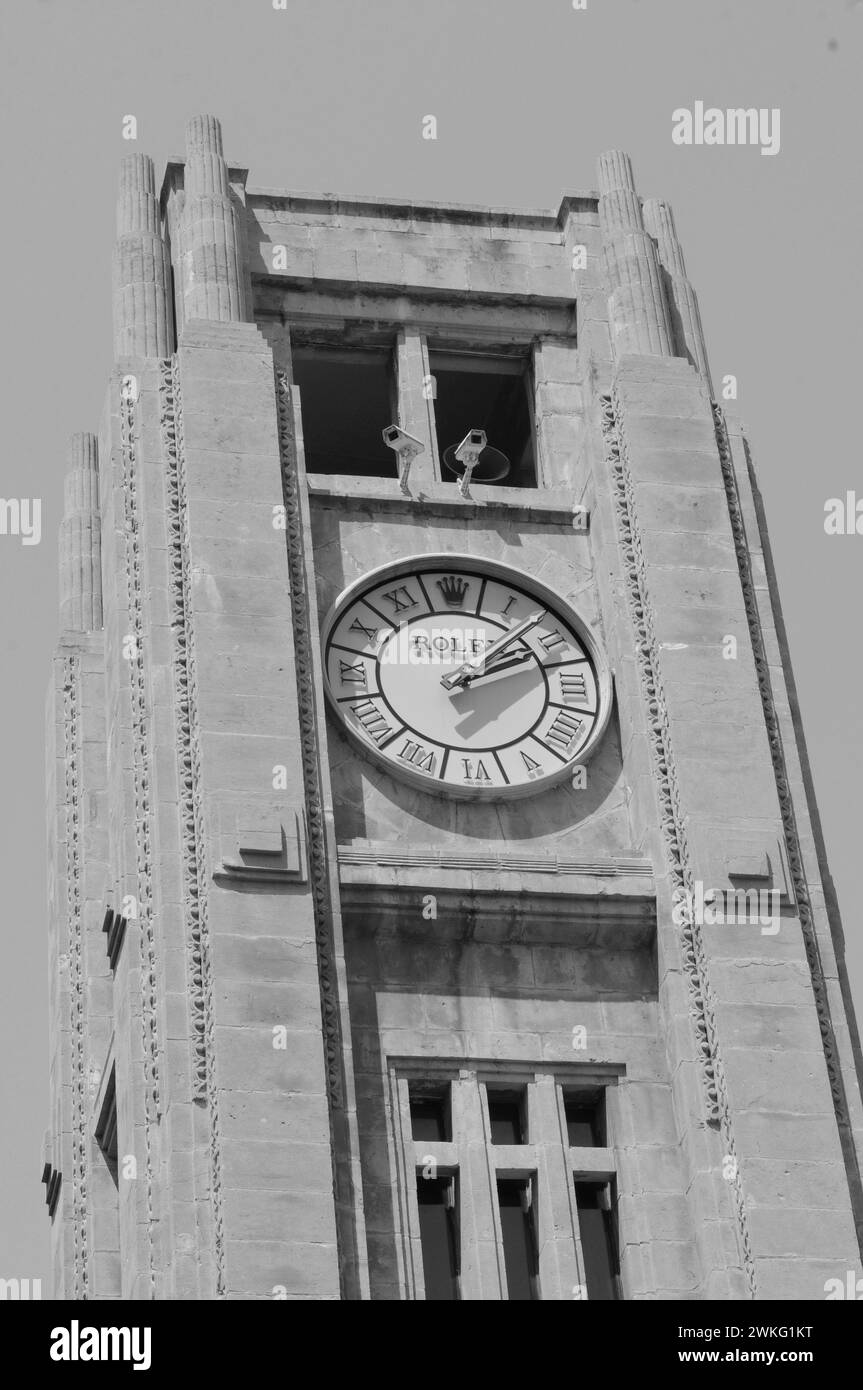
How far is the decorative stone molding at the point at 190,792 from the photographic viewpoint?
45809mm

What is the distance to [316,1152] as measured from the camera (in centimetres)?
4541

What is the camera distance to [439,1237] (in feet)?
155

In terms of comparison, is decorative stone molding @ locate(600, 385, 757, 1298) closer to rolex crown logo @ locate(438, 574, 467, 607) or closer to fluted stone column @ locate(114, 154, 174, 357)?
rolex crown logo @ locate(438, 574, 467, 607)

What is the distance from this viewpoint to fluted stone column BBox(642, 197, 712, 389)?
55.4m

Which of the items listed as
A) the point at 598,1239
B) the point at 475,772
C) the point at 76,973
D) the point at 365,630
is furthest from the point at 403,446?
the point at 598,1239

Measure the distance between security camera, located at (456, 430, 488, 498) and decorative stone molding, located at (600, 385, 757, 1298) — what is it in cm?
184

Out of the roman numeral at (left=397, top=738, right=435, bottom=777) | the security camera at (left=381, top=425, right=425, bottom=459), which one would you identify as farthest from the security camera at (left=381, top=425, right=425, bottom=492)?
the roman numeral at (left=397, top=738, right=435, bottom=777)

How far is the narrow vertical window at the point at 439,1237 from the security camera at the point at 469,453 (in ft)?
34.0

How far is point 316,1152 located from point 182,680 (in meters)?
7.16

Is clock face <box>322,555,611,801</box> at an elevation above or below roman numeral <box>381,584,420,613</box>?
below

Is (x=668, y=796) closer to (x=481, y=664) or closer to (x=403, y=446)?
(x=481, y=664)
